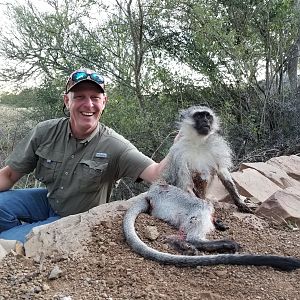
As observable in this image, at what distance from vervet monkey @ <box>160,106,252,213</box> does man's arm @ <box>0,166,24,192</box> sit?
4.85ft

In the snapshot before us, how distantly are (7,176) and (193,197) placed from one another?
1.95 meters

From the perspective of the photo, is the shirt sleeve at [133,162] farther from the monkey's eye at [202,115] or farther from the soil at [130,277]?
the soil at [130,277]

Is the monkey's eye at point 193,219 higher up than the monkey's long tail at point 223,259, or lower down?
higher up

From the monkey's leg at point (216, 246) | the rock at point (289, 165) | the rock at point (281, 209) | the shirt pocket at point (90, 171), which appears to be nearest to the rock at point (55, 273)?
the monkey's leg at point (216, 246)

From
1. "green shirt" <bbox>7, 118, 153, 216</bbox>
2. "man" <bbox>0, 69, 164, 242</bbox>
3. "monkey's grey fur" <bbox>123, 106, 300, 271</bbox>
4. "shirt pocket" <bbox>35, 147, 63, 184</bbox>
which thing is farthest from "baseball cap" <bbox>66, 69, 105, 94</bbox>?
"monkey's grey fur" <bbox>123, 106, 300, 271</bbox>

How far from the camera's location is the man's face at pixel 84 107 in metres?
4.09

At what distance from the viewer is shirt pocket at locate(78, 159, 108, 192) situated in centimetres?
411

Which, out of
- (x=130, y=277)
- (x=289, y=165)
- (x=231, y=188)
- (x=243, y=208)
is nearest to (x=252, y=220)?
(x=243, y=208)

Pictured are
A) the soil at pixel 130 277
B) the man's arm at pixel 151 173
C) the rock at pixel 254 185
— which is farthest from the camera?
the rock at pixel 254 185

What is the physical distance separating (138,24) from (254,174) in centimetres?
528

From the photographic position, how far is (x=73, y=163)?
4160 millimetres

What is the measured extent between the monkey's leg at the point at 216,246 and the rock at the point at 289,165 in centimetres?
295

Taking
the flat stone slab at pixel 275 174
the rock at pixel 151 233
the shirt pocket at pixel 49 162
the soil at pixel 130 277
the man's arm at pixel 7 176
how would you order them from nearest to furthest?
1. the soil at pixel 130 277
2. the rock at pixel 151 233
3. the shirt pocket at pixel 49 162
4. the man's arm at pixel 7 176
5. the flat stone slab at pixel 275 174

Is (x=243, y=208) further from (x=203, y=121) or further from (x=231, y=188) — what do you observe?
(x=203, y=121)
